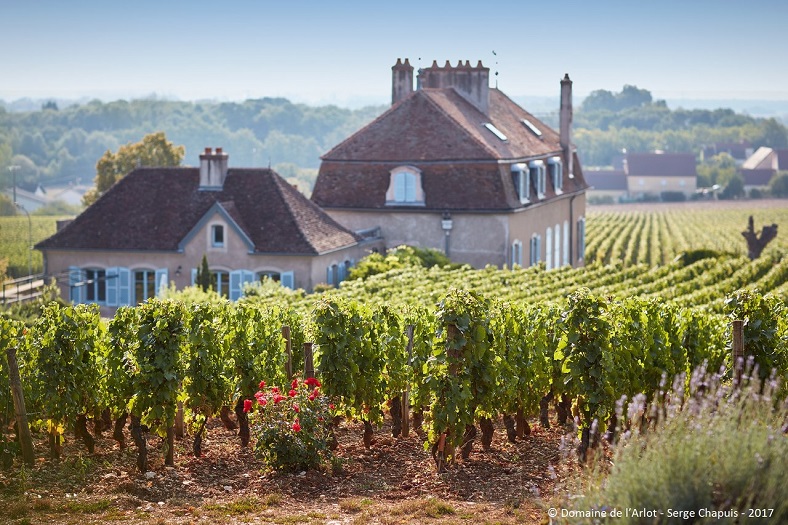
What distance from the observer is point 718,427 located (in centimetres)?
773

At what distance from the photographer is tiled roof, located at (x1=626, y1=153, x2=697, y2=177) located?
164m

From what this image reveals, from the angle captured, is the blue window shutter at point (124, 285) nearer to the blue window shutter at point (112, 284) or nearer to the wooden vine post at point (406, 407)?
the blue window shutter at point (112, 284)

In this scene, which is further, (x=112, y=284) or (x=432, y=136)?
(x=432, y=136)

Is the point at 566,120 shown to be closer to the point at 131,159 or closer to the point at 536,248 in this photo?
the point at 536,248

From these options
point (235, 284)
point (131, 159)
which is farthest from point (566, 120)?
point (131, 159)

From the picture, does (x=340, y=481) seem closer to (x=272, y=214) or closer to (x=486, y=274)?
(x=486, y=274)

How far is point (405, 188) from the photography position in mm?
40156

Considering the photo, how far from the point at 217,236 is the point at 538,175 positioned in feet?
44.4

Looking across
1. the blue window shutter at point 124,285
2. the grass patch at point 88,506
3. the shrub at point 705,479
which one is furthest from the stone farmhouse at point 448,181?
the shrub at point 705,479

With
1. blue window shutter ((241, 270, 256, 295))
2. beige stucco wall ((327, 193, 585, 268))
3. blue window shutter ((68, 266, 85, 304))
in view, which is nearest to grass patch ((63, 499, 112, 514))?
blue window shutter ((241, 270, 256, 295))

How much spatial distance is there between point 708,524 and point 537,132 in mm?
41854

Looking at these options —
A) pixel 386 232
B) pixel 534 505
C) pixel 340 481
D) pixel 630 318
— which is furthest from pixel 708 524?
pixel 386 232

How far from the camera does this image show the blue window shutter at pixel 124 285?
121 feet

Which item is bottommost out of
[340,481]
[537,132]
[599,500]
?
[340,481]
